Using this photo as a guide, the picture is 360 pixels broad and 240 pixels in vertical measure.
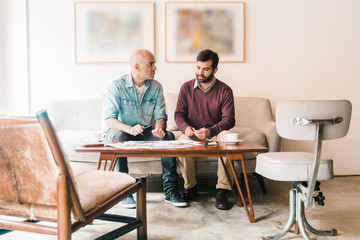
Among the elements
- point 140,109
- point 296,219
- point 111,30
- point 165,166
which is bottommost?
point 296,219

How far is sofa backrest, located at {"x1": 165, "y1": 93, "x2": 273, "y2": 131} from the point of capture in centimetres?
335

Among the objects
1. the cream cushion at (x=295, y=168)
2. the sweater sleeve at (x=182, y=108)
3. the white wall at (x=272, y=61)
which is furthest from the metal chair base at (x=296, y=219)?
the white wall at (x=272, y=61)

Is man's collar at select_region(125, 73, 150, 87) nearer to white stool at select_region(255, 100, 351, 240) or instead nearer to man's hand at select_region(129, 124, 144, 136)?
man's hand at select_region(129, 124, 144, 136)

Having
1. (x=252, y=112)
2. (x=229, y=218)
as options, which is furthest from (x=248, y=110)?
(x=229, y=218)

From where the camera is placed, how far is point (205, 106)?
9.26 feet

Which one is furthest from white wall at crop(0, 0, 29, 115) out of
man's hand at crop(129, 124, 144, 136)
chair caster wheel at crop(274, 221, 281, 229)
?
chair caster wheel at crop(274, 221, 281, 229)

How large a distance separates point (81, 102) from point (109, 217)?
191 centimetres

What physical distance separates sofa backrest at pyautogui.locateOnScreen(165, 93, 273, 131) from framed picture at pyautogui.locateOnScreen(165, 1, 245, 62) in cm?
48

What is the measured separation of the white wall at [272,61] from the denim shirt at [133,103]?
33.3 inches

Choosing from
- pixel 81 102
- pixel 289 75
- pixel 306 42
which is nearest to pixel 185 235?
pixel 81 102

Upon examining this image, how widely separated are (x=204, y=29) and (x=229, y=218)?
2.13 m

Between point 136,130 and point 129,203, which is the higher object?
point 136,130

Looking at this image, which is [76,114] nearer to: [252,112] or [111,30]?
[111,30]

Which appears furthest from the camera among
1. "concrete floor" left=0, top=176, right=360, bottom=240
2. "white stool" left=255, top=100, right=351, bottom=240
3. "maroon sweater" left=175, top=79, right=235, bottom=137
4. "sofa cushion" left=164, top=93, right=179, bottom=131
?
"sofa cushion" left=164, top=93, right=179, bottom=131
